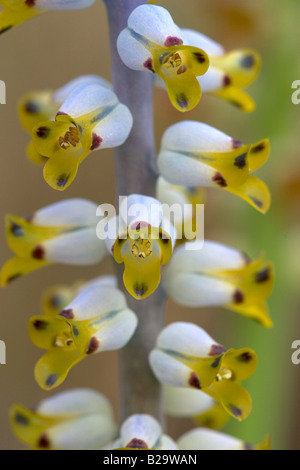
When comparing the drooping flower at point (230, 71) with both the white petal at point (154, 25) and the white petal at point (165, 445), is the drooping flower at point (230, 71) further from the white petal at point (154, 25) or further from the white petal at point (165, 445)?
the white petal at point (165, 445)

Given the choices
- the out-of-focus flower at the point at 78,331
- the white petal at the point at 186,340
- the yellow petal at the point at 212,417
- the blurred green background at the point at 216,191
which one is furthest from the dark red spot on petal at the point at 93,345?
the blurred green background at the point at 216,191

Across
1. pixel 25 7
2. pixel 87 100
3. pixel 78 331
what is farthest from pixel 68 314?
pixel 25 7

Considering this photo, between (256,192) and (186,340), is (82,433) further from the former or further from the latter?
(256,192)
